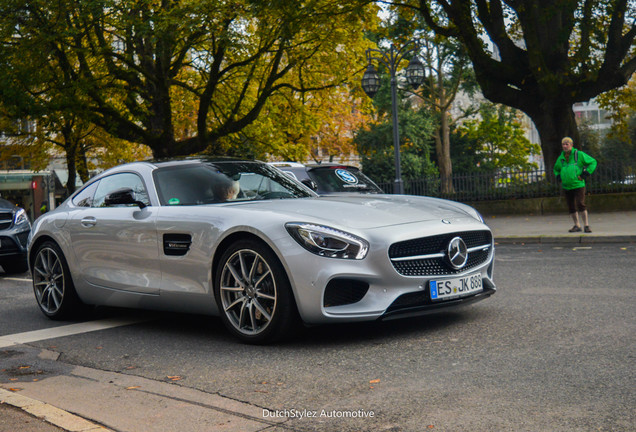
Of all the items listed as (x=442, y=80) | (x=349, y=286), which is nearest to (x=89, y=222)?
(x=349, y=286)

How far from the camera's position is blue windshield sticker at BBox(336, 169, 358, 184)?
43.6 feet

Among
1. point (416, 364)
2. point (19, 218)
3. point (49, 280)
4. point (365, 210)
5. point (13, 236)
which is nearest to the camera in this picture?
point (416, 364)

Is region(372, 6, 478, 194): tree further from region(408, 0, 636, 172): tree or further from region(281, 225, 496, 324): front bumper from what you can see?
region(281, 225, 496, 324): front bumper

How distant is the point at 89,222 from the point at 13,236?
6.14 m

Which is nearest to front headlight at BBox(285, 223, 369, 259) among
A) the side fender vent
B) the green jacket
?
the side fender vent

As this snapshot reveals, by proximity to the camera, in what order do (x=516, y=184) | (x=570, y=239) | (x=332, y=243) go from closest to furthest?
(x=332, y=243), (x=570, y=239), (x=516, y=184)

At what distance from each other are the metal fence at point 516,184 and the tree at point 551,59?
2.42 feet

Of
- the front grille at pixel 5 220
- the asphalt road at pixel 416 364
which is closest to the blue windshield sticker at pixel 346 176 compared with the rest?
the front grille at pixel 5 220

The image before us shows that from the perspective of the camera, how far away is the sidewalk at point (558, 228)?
14055mm

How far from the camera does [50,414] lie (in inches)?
163

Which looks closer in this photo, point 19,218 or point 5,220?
point 5,220

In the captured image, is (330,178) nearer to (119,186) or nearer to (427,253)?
(119,186)

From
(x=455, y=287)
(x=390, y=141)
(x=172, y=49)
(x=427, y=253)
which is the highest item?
(x=172, y=49)

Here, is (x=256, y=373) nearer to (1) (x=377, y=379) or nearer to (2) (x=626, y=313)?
(1) (x=377, y=379)
